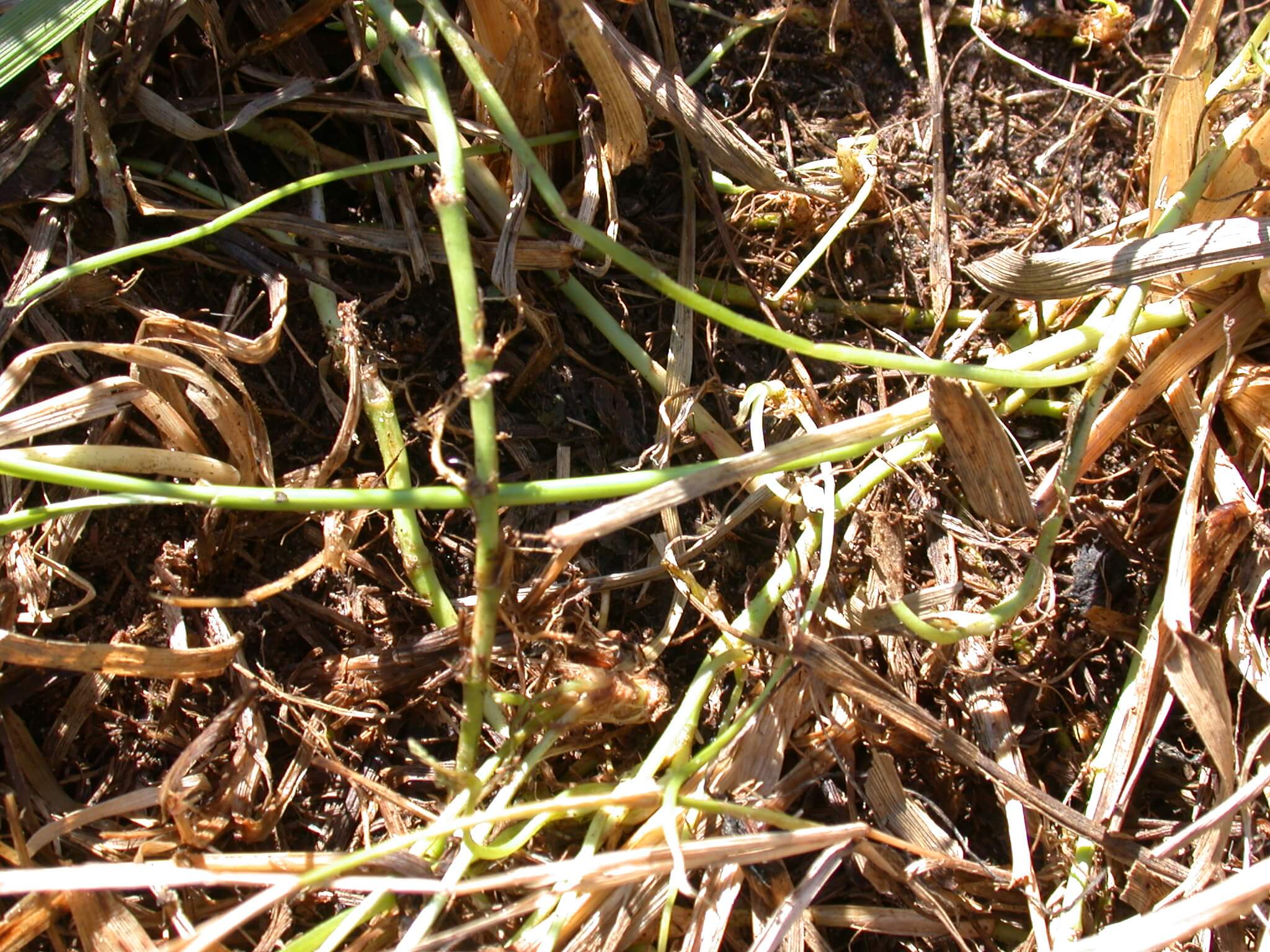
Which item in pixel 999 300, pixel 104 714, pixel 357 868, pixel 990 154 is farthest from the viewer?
pixel 990 154

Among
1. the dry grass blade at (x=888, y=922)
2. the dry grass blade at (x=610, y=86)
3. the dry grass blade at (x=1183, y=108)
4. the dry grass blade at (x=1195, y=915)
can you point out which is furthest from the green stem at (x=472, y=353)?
the dry grass blade at (x=1183, y=108)

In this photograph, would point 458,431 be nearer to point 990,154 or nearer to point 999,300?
point 999,300

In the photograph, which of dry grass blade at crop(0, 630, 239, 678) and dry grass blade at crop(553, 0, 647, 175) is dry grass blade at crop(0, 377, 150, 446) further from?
dry grass blade at crop(553, 0, 647, 175)

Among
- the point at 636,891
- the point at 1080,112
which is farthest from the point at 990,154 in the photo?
the point at 636,891

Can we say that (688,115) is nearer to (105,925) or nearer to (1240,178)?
(1240,178)

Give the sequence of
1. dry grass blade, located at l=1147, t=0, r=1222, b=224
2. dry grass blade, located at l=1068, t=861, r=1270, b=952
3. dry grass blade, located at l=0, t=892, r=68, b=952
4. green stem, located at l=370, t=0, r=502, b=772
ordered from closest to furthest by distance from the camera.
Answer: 1. green stem, located at l=370, t=0, r=502, b=772
2. dry grass blade, located at l=1068, t=861, r=1270, b=952
3. dry grass blade, located at l=0, t=892, r=68, b=952
4. dry grass blade, located at l=1147, t=0, r=1222, b=224

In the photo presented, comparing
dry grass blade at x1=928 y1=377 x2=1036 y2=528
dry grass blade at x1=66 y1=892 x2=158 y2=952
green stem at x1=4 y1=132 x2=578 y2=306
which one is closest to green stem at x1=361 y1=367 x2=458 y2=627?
green stem at x1=4 y1=132 x2=578 y2=306
